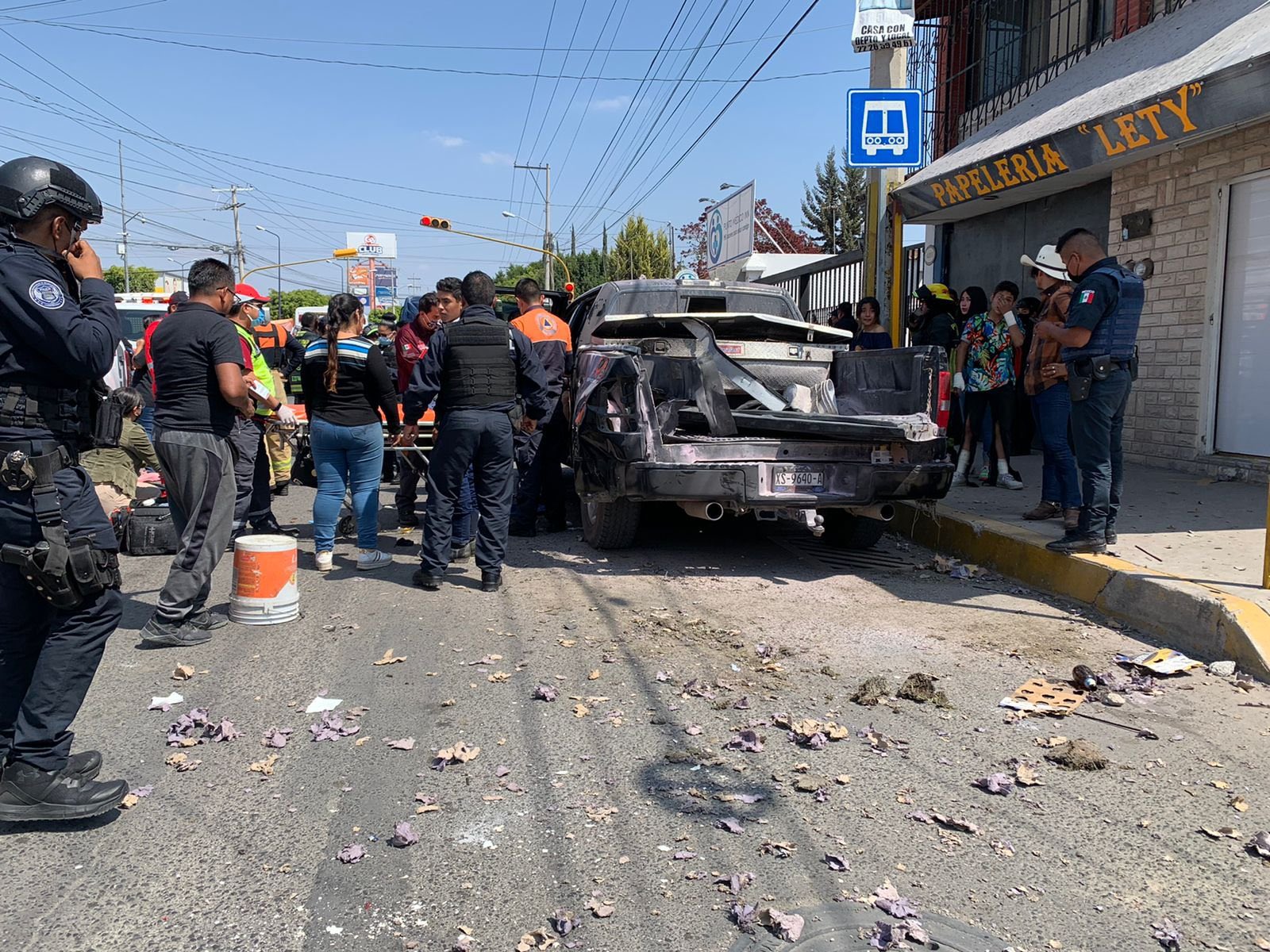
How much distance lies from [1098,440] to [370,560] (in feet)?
15.5

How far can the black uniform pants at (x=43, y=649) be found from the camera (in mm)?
2949

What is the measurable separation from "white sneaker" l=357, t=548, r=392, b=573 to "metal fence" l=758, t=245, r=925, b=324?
9282 millimetres

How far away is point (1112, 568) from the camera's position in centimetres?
543

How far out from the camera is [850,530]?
23.9ft

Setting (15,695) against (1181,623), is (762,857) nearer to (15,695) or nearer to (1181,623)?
(15,695)

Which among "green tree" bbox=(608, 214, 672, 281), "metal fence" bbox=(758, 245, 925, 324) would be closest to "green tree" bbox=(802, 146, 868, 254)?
"green tree" bbox=(608, 214, 672, 281)

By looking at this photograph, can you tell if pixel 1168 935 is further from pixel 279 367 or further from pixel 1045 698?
pixel 279 367

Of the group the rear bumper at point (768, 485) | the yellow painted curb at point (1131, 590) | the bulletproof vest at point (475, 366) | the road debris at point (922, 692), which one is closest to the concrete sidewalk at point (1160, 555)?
the yellow painted curb at point (1131, 590)

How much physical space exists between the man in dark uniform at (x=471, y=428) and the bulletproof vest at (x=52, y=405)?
2.96 metres

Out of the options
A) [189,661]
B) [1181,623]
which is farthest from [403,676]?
[1181,623]

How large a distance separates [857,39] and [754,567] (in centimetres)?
513

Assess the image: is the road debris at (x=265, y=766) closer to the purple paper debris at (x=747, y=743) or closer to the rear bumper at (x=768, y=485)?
the purple paper debris at (x=747, y=743)

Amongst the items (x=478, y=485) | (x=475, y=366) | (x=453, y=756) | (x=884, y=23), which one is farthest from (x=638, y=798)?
(x=884, y=23)

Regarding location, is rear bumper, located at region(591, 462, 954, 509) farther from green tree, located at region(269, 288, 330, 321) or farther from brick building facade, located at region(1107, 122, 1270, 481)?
green tree, located at region(269, 288, 330, 321)
